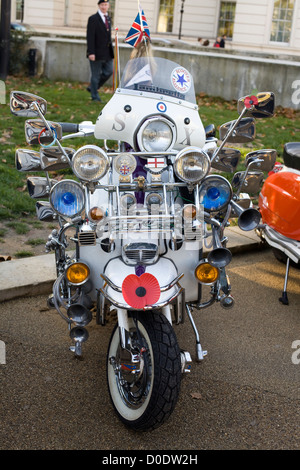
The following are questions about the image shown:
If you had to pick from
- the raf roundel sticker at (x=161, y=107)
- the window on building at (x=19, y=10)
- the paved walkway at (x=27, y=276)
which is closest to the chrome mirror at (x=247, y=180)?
the raf roundel sticker at (x=161, y=107)

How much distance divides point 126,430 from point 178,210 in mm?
1188

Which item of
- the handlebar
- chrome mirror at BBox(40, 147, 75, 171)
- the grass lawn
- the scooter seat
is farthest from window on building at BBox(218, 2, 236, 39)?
chrome mirror at BBox(40, 147, 75, 171)

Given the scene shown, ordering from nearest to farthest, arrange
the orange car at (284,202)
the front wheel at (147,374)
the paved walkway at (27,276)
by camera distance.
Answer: the front wheel at (147,374), the paved walkway at (27,276), the orange car at (284,202)

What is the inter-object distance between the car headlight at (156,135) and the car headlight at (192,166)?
14.0 inches

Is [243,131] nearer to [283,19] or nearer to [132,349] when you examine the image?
[132,349]

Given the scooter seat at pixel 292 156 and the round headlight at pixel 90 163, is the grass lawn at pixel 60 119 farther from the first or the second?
the round headlight at pixel 90 163

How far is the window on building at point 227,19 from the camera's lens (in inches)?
1112

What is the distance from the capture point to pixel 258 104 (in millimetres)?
3096

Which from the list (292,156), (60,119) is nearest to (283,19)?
(60,119)

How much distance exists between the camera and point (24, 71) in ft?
46.0

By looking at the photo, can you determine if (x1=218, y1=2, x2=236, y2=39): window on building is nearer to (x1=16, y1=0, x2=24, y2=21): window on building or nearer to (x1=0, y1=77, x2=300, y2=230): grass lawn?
(x1=16, y1=0, x2=24, y2=21): window on building

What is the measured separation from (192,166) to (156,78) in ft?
2.69

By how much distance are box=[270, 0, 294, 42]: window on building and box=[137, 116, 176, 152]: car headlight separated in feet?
81.9

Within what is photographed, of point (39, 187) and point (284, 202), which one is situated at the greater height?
point (39, 187)
